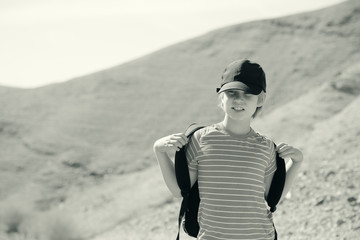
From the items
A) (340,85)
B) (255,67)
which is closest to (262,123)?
(340,85)

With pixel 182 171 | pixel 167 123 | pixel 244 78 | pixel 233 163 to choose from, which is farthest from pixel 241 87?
pixel 167 123

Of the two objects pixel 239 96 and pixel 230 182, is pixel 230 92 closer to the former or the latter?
pixel 239 96

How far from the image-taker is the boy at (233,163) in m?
2.31

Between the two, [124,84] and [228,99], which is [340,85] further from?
[228,99]

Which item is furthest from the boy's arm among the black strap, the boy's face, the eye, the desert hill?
the desert hill

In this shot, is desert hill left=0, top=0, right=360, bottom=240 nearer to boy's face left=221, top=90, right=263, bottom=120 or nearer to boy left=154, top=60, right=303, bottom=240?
boy left=154, top=60, right=303, bottom=240

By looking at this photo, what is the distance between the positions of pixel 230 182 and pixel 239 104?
1.36 feet

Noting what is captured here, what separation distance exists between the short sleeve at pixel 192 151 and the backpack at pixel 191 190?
0.10ft

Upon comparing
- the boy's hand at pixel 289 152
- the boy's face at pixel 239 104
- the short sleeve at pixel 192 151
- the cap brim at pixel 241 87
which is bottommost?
the boy's hand at pixel 289 152

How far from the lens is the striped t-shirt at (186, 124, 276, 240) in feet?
7.55

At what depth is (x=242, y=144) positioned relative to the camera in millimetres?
2428

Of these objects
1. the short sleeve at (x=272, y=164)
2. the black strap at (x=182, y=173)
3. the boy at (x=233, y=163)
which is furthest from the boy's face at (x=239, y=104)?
the black strap at (x=182, y=173)

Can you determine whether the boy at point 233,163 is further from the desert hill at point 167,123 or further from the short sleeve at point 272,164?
the desert hill at point 167,123

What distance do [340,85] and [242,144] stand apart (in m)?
12.9
